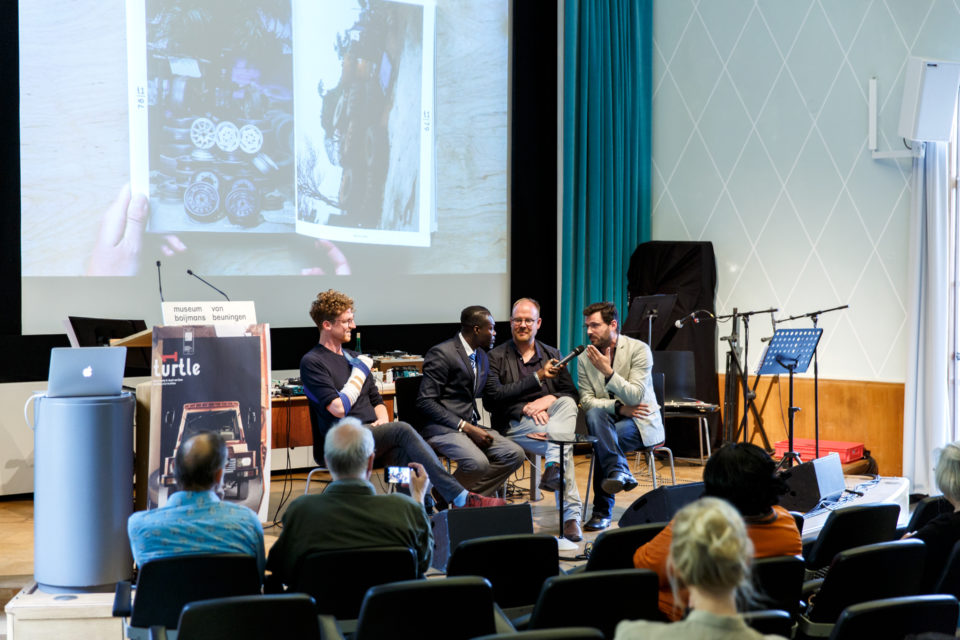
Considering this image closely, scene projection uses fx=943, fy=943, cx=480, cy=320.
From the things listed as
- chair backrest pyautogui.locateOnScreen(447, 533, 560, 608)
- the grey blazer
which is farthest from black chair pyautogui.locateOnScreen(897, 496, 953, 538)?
the grey blazer

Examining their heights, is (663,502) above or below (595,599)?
below

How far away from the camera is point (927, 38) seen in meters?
6.22

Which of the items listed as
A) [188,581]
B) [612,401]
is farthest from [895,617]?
[612,401]

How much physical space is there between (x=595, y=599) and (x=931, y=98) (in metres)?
4.88

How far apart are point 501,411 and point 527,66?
343 centimetres

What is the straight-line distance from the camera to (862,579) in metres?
2.54

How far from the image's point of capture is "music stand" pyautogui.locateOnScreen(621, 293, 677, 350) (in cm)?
686

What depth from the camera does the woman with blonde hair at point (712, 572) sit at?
5.60 feet

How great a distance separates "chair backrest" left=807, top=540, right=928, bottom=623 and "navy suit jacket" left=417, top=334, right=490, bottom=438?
8.38 feet

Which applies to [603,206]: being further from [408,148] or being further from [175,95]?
[175,95]

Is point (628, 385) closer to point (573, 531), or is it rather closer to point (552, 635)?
point (573, 531)

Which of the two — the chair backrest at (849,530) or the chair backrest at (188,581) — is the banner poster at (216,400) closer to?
the chair backrest at (188,581)

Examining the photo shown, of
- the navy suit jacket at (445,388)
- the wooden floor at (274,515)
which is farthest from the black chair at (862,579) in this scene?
the navy suit jacket at (445,388)

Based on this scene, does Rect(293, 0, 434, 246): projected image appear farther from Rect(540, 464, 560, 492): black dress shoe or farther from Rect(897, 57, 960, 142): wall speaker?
Rect(897, 57, 960, 142): wall speaker
